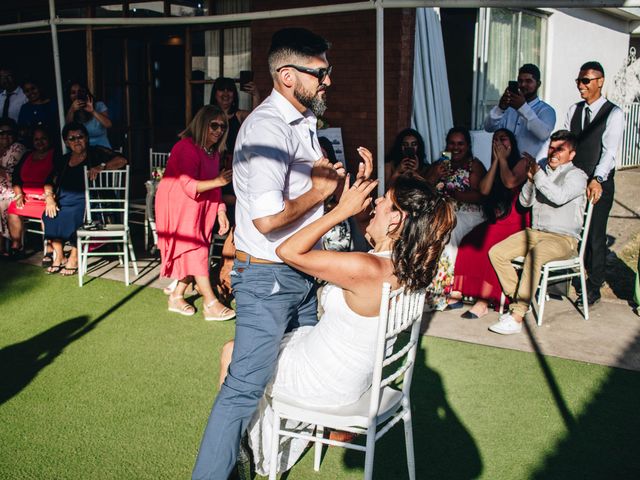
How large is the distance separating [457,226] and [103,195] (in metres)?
3.70

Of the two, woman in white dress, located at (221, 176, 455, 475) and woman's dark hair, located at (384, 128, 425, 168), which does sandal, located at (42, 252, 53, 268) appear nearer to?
woman's dark hair, located at (384, 128, 425, 168)

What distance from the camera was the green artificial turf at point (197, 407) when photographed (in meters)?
3.27

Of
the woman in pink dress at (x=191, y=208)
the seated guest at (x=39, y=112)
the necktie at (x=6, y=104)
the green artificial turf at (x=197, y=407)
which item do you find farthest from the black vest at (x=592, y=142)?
the necktie at (x=6, y=104)

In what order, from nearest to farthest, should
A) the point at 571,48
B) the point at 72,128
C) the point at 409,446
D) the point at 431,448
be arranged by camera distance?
the point at 409,446 → the point at 431,448 → the point at 72,128 → the point at 571,48

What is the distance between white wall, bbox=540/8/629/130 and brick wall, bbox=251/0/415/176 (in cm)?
537

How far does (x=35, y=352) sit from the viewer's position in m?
4.67

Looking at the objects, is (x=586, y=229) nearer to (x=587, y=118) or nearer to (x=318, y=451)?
(x=587, y=118)

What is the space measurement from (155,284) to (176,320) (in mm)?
1124

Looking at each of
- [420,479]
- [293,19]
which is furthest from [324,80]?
[293,19]

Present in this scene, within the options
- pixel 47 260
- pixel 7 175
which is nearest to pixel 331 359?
pixel 47 260

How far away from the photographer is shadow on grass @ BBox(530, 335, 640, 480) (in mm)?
3250

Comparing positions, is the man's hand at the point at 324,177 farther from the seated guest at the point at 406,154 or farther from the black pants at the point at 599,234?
the black pants at the point at 599,234

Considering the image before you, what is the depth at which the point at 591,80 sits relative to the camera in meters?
5.81

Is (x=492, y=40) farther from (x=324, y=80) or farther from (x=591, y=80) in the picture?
(x=324, y=80)
